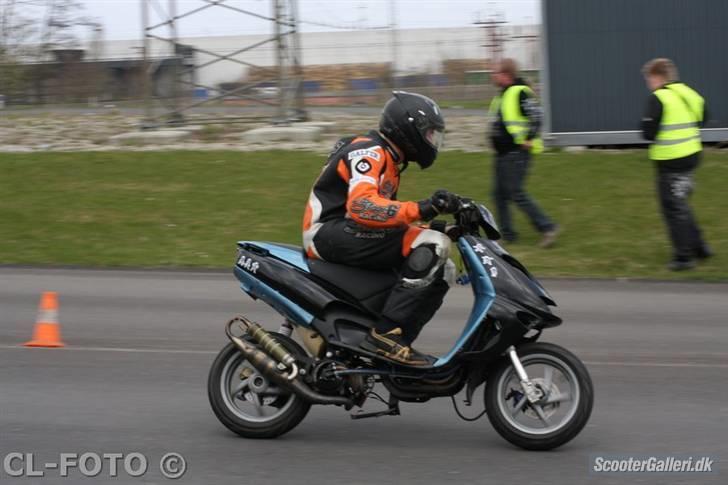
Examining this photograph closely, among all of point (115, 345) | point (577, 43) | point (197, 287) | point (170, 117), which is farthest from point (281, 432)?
point (170, 117)

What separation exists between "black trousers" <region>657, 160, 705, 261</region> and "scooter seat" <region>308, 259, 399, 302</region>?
6.35m

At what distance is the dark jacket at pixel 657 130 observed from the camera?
37.1ft

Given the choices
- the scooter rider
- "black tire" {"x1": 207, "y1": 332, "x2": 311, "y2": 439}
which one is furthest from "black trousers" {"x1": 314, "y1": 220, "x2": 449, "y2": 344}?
"black tire" {"x1": 207, "y1": 332, "x2": 311, "y2": 439}

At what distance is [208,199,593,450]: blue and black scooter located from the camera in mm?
5609

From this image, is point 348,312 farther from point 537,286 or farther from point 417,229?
point 537,286

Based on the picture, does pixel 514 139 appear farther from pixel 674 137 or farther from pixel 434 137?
pixel 434 137

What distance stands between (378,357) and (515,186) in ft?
22.6

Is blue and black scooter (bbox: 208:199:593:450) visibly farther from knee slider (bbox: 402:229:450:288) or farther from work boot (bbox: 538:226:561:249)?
work boot (bbox: 538:226:561:249)

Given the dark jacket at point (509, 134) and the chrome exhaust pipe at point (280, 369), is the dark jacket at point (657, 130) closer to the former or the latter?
the dark jacket at point (509, 134)

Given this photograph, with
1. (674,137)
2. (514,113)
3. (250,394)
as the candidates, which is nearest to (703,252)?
(674,137)

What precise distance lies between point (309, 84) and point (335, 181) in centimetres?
2076

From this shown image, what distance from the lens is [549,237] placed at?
12508 millimetres

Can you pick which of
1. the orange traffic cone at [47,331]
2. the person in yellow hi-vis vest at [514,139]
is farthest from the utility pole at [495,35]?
the orange traffic cone at [47,331]

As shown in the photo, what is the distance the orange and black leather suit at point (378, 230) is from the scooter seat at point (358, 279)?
0.15 ft
